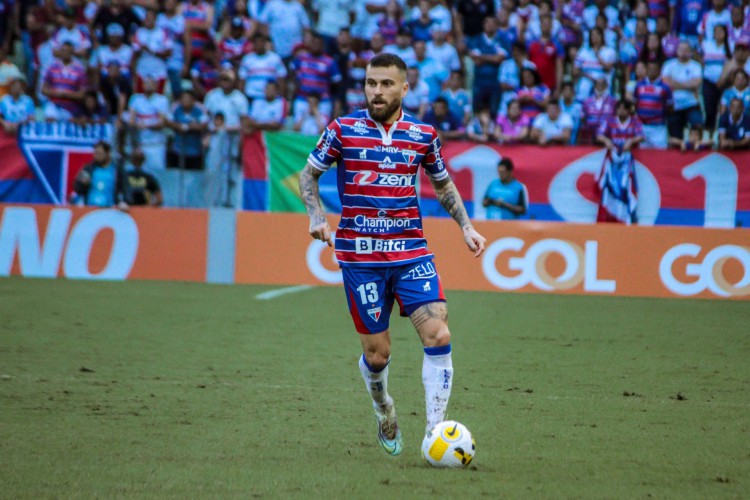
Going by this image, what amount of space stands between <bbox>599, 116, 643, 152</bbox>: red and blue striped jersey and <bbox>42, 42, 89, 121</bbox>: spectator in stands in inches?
353

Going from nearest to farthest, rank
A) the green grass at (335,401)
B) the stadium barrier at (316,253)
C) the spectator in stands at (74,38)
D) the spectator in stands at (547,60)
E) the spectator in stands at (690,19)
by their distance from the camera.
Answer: the green grass at (335,401)
the stadium barrier at (316,253)
the spectator in stands at (547,60)
the spectator in stands at (690,19)
the spectator in stands at (74,38)

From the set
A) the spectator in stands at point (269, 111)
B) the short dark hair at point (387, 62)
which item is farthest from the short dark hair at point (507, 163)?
the short dark hair at point (387, 62)

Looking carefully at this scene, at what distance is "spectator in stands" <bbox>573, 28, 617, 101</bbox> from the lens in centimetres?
1762

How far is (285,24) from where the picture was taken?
1936cm

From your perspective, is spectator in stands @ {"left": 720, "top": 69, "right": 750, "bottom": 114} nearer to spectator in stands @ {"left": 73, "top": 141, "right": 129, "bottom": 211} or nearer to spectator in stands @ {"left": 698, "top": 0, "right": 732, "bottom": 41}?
spectator in stands @ {"left": 698, "top": 0, "right": 732, "bottom": 41}

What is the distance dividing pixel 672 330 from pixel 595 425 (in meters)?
5.37

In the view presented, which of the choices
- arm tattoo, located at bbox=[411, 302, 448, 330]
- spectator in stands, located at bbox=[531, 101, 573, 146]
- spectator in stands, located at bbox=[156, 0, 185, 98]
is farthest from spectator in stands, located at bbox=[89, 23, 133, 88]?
arm tattoo, located at bbox=[411, 302, 448, 330]

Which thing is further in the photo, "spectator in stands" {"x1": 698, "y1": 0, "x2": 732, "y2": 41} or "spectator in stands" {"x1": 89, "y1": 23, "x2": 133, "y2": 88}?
"spectator in stands" {"x1": 89, "y1": 23, "x2": 133, "y2": 88}

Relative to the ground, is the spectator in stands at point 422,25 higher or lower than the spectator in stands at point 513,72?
higher

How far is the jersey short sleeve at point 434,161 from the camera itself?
625cm

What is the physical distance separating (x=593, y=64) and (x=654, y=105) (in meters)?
1.31

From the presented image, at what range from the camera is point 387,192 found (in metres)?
6.07

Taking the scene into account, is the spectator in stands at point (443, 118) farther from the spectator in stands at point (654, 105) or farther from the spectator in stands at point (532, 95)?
the spectator in stands at point (654, 105)

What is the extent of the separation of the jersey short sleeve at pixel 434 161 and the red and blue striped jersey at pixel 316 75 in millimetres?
→ 12101
